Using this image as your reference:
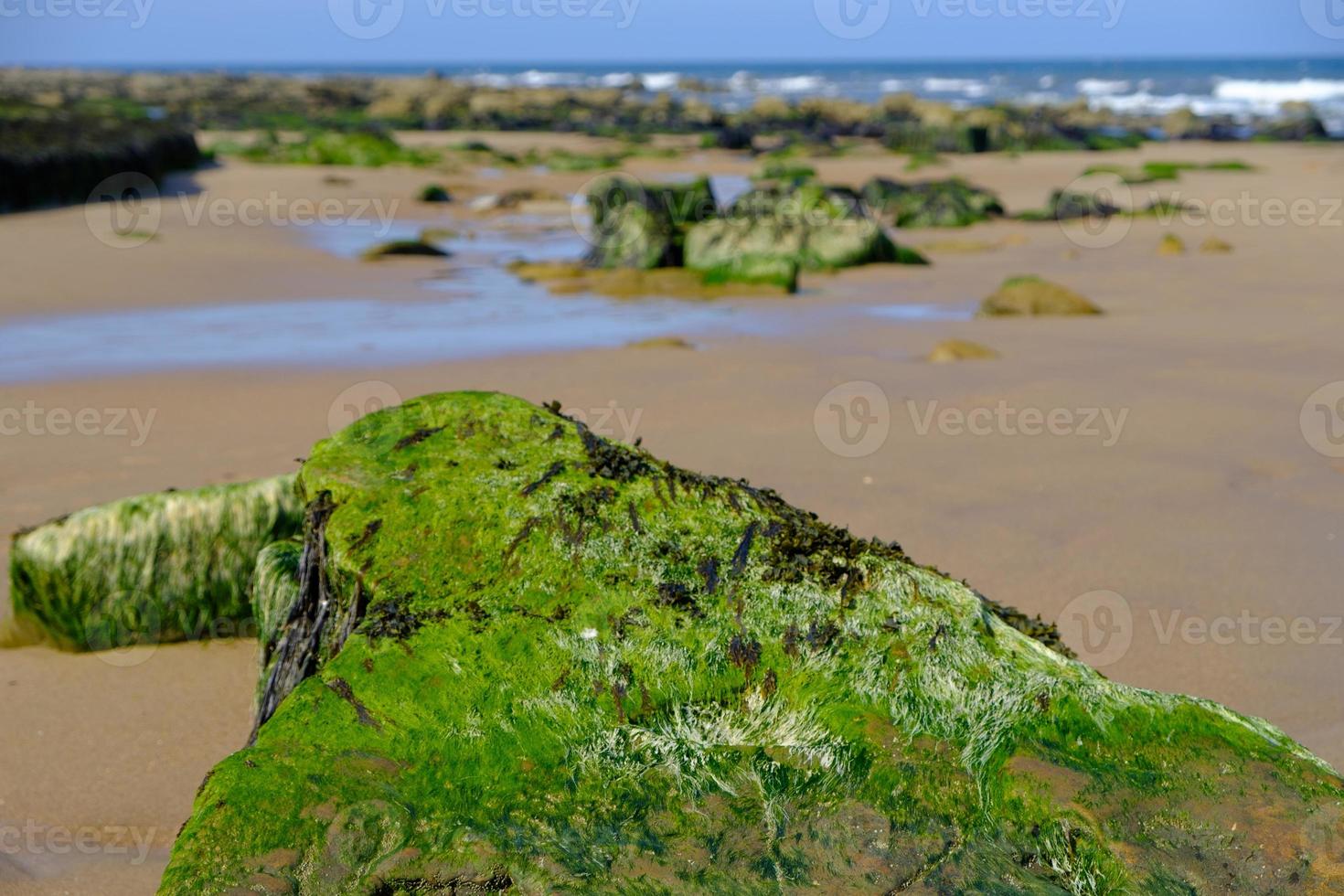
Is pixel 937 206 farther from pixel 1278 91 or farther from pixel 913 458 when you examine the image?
pixel 1278 91

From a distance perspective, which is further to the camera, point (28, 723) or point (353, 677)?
point (28, 723)

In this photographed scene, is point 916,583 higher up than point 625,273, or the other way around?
point 916,583

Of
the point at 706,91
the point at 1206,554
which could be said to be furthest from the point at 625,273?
the point at 706,91

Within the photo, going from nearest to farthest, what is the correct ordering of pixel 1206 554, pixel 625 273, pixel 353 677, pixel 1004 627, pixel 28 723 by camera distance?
pixel 353 677 → pixel 1004 627 → pixel 28 723 → pixel 1206 554 → pixel 625 273

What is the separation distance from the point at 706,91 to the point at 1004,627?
87.6 metres

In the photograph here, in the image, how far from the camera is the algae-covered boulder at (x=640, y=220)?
12227 mm

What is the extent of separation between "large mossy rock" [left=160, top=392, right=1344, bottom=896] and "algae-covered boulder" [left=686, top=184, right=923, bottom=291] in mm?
8718

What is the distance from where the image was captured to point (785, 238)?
483 inches

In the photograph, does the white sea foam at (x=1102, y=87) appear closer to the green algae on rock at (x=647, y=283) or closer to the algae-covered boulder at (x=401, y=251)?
the algae-covered boulder at (x=401, y=251)

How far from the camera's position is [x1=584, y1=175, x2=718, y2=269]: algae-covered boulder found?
12.2 m

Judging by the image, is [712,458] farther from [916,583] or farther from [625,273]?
[625,273]

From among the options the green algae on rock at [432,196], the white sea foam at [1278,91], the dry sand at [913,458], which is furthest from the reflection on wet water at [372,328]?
the white sea foam at [1278,91]

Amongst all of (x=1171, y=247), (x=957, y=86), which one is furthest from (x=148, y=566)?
(x=957, y=86)

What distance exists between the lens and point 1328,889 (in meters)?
1.98
